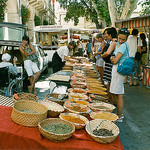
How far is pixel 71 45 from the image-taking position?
22.2 feet

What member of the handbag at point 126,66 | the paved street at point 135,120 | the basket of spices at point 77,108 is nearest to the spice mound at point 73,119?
the basket of spices at point 77,108

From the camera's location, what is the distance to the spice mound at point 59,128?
2362 mm

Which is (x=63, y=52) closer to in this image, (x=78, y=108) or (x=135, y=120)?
(x=135, y=120)

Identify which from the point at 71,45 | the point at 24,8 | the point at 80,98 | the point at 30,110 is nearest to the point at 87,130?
the point at 30,110

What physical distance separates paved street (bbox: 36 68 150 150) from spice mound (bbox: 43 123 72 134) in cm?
153

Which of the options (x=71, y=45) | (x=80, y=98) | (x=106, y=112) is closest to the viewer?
(x=106, y=112)

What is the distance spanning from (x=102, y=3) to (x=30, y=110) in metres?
19.4

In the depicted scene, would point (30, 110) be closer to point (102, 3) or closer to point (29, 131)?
point (29, 131)

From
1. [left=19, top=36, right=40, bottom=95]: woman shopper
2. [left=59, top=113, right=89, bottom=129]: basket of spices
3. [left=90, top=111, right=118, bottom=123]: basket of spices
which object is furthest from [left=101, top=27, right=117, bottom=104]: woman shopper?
[left=19, top=36, right=40, bottom=95]: woman shopper

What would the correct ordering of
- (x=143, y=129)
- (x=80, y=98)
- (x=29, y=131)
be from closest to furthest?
(x=29, y=131)
(x=80, y=98)
(x=143, y=129)

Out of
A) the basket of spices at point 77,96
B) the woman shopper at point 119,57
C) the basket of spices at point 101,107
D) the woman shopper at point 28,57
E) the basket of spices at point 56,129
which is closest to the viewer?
the basket of spices at point 56,129

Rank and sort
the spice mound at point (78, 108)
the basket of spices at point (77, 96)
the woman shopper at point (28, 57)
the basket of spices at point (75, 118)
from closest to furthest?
1. the basket of spices at point (75, 118)
2. the spice mound at point (78, 108)
3. the basket of spices at point (77, 96)
4. the woman shopper at point (28, 57)

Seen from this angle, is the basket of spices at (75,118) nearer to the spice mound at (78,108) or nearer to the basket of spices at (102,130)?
the basket of spices at (102,130)

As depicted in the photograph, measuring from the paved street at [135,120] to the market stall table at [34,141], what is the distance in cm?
146
